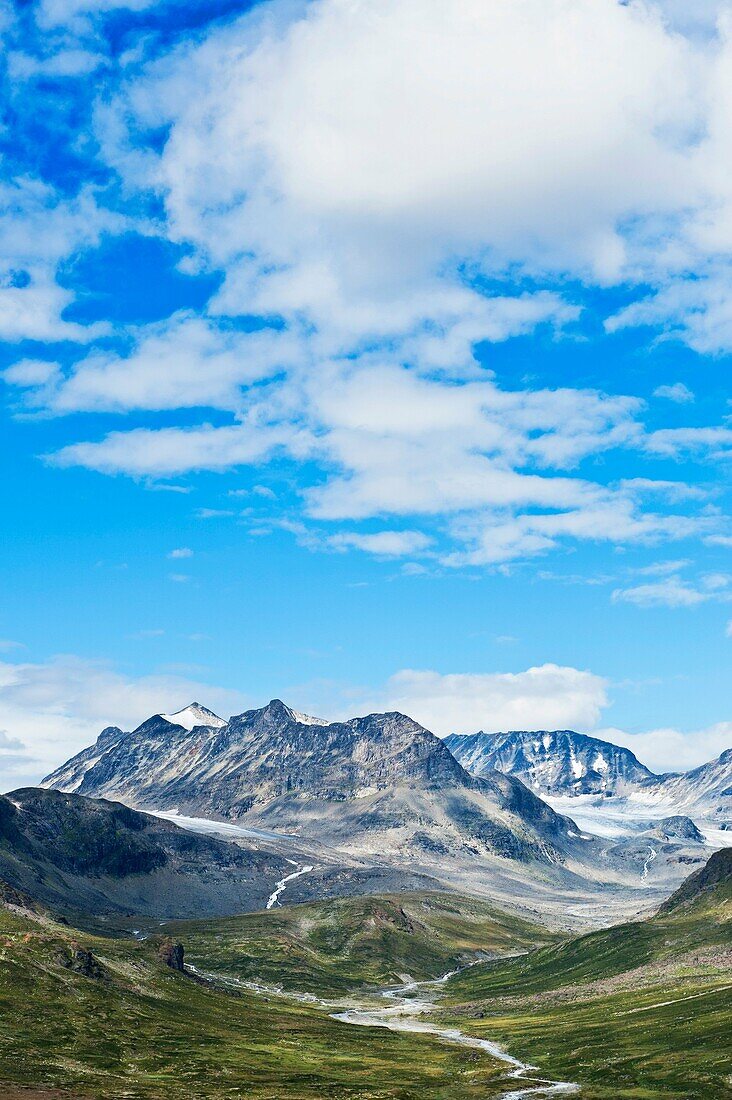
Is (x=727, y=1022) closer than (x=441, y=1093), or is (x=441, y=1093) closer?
(x=441, y=1093)

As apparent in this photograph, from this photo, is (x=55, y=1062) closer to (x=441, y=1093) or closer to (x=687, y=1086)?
(x=441, y=1093)

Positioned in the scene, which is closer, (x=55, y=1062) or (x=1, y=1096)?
(x=1, y=1096)

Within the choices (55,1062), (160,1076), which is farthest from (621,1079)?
(55,1062)

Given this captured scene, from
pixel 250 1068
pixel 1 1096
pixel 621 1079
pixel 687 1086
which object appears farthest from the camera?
pixel 250 1068

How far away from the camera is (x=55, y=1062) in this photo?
173625 millimetres

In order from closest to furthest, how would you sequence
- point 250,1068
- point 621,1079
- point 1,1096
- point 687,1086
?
point 1,1096, point 687,1086, point 621,1079, point 250,1068

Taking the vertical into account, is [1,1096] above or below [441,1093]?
above

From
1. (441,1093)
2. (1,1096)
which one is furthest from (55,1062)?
(441,1093)

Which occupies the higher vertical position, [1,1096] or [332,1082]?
[1,1096]

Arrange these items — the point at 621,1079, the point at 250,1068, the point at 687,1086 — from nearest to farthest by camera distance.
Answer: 1. the point at 687,1086
2. the point at 621,1079
3. the point at 250,1068

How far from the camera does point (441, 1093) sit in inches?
7072

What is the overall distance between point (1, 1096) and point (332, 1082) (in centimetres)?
6849

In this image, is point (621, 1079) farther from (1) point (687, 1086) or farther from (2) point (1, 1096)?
(2) point (1, 1096)

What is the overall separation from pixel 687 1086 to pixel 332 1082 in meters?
64.5
